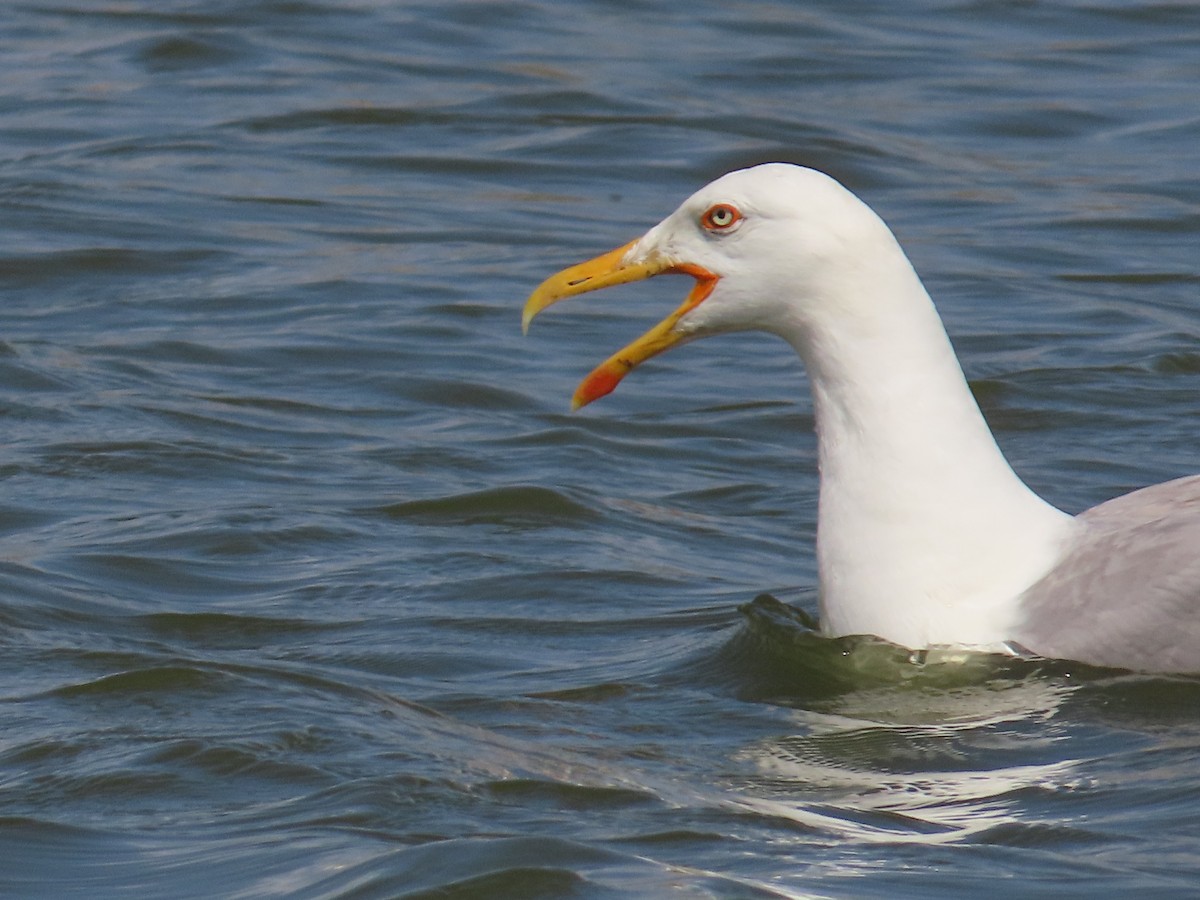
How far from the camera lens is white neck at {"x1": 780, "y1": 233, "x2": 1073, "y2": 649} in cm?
567

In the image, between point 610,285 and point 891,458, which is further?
point 610,285

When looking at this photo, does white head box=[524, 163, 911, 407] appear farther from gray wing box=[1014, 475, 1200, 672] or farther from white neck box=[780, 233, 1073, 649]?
gray wing box=[1014, 475, 1200, 672]

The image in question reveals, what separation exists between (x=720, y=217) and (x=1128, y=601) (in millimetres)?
1326

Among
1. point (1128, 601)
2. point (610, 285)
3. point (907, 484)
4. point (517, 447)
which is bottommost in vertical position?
point (517, 447)

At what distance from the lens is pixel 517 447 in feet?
26.9

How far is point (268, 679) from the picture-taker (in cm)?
572

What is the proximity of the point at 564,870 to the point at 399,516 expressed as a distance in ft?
10.5

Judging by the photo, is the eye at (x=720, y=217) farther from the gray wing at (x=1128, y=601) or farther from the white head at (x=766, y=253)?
the gray wing at (x=1128, y=601)

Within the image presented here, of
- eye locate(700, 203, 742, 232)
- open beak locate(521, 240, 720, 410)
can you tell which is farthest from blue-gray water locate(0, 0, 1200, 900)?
eye locate(700, 203, 742, 232)

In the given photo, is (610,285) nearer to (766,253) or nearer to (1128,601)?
(766,253)

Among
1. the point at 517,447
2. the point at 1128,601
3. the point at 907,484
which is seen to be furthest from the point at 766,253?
the point at 517,447

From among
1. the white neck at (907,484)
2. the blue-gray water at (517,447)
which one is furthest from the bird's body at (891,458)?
the blue-gray water at (517,447)

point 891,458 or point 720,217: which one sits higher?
point 720,217

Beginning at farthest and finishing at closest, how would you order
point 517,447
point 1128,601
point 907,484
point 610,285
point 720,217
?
point 517,447 → point 610,285 → point 720,217 → point 907,484 → point 1128,601
